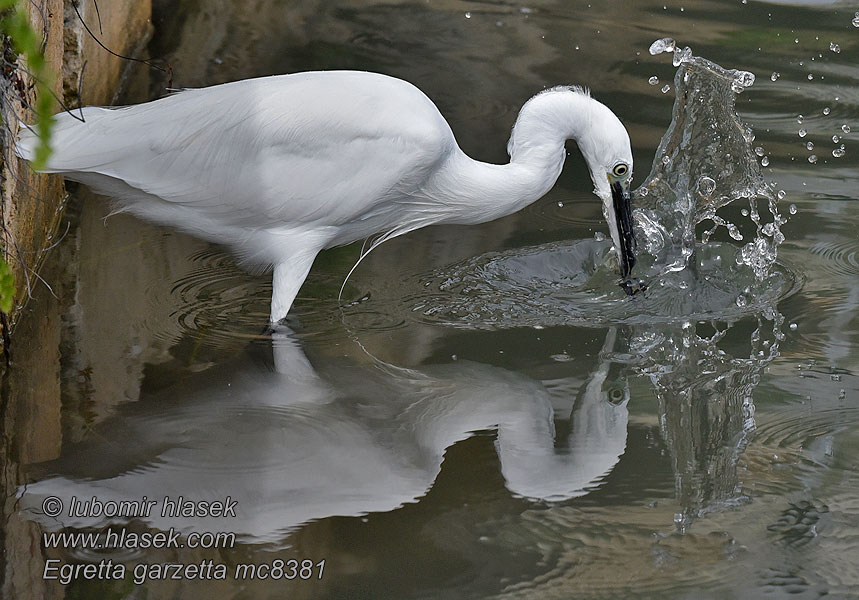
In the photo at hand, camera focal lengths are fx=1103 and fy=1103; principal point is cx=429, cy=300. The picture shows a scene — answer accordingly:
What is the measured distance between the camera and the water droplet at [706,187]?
467 centimetres

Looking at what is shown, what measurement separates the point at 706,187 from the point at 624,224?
69cm

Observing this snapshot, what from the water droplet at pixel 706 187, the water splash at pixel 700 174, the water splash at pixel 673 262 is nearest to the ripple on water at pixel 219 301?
the water splash at pixel 673 262

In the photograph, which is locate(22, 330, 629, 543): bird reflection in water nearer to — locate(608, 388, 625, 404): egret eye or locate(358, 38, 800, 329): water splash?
locate(608, 388, 625, 404): egret eye

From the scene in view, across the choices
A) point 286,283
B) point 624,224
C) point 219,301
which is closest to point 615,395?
point 624,224

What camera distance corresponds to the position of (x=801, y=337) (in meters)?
4.09

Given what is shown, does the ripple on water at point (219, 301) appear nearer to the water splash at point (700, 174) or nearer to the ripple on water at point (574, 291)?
the ripple on water at point (574, 291)

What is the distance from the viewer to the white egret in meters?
3.92

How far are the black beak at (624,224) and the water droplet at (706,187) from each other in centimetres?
60

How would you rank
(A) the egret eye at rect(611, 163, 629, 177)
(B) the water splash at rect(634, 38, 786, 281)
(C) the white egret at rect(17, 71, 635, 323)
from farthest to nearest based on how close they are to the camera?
(B) the water splash at rect(634, 38, 786, 281) → (A) the egret eye at rect(611, 163, 629, 177) → (C) the white egret at rect(17, 71, 635, 323)

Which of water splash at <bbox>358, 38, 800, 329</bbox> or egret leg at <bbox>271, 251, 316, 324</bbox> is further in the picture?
water splash at <bbox>358, 38, 800, 329</bbox>

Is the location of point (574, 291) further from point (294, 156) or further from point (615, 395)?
point (294, 156)

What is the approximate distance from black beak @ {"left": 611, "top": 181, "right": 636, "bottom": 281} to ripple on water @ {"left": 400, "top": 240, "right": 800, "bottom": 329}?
0.15 m

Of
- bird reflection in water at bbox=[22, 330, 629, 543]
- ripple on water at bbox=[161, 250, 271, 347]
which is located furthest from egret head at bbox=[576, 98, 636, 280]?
ripple on water at bbox=[161, 250, 271, 347]

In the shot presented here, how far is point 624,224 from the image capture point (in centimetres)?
418
